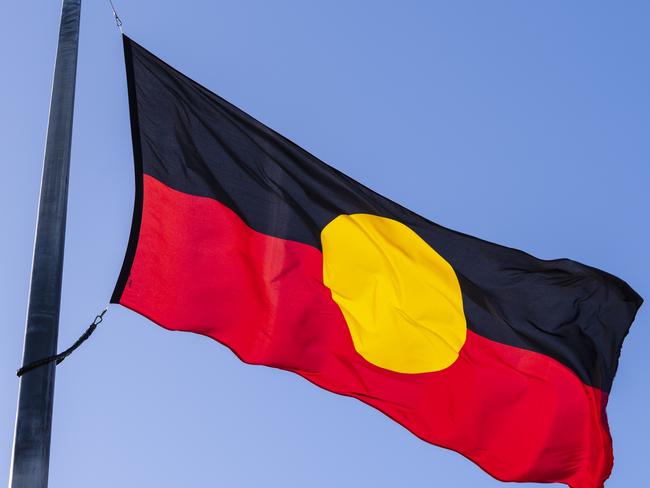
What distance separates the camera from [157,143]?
9203mm

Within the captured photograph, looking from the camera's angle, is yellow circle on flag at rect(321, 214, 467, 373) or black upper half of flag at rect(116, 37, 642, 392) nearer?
black upper half of flag at rect(116, 37, 642, 392)

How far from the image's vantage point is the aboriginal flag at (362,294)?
9086mm

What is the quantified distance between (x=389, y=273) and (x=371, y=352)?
97cm

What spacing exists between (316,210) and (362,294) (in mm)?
951

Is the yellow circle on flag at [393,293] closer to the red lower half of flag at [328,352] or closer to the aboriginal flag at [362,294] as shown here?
the aboriginal flag at [362,294]

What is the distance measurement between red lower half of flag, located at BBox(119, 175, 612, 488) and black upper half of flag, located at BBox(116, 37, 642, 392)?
0.54 feet

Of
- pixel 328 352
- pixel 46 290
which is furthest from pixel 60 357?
pixel 328 352

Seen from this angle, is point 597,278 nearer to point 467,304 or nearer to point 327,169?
point 467,304

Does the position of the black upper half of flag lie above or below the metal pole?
above

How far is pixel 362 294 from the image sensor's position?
10.3m

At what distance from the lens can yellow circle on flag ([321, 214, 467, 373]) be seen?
10.2m

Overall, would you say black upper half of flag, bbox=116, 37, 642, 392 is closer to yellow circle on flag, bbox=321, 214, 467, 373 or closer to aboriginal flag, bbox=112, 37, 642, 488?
aboriginal flag, bbox=112, 37, 642, 488

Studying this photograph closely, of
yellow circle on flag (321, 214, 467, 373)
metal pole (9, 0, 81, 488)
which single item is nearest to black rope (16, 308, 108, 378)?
metal pole (9, 0, 81, 488)

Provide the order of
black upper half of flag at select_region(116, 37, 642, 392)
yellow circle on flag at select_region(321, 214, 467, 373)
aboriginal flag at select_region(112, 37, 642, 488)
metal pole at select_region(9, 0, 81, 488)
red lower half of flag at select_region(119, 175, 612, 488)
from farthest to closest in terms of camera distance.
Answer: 1. yellow circle on flag at select_region(321, 214, 467, 373)
2. black upper half of flag at select_region(116, 37, 642, 392)
3. aboriginal flag at select_region(112, 37, 642, 488)
4. red lower half of flag at select_region(119, 175, 612, 488)
5. metal pole at select_region(9, 0, 81, 488)
